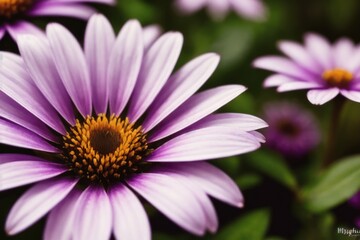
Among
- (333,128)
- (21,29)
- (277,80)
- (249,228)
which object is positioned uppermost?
(21,29)

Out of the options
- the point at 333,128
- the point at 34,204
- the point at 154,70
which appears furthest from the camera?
the point at 333,128

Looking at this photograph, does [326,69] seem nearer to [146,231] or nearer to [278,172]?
[278,172]

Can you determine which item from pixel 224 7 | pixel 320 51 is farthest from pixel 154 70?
pixel 224 7

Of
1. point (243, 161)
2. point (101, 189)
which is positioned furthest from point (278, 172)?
point (101, 189)

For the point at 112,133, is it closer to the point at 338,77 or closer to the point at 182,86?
the point at 182,86

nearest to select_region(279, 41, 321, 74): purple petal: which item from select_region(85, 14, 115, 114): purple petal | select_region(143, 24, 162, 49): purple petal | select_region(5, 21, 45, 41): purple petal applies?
select_region(143, 24, 162, 49): purple petal

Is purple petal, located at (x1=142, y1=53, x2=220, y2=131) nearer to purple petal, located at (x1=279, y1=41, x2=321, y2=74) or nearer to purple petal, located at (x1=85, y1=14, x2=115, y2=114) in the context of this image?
purple petal, located at (x1=85, y1=14, x2=115, y2=114)

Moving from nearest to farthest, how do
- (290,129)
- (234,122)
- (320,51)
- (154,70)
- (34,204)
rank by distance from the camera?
(34,204) → (234,122) → (154,70) → (320,51) → (290,129)
